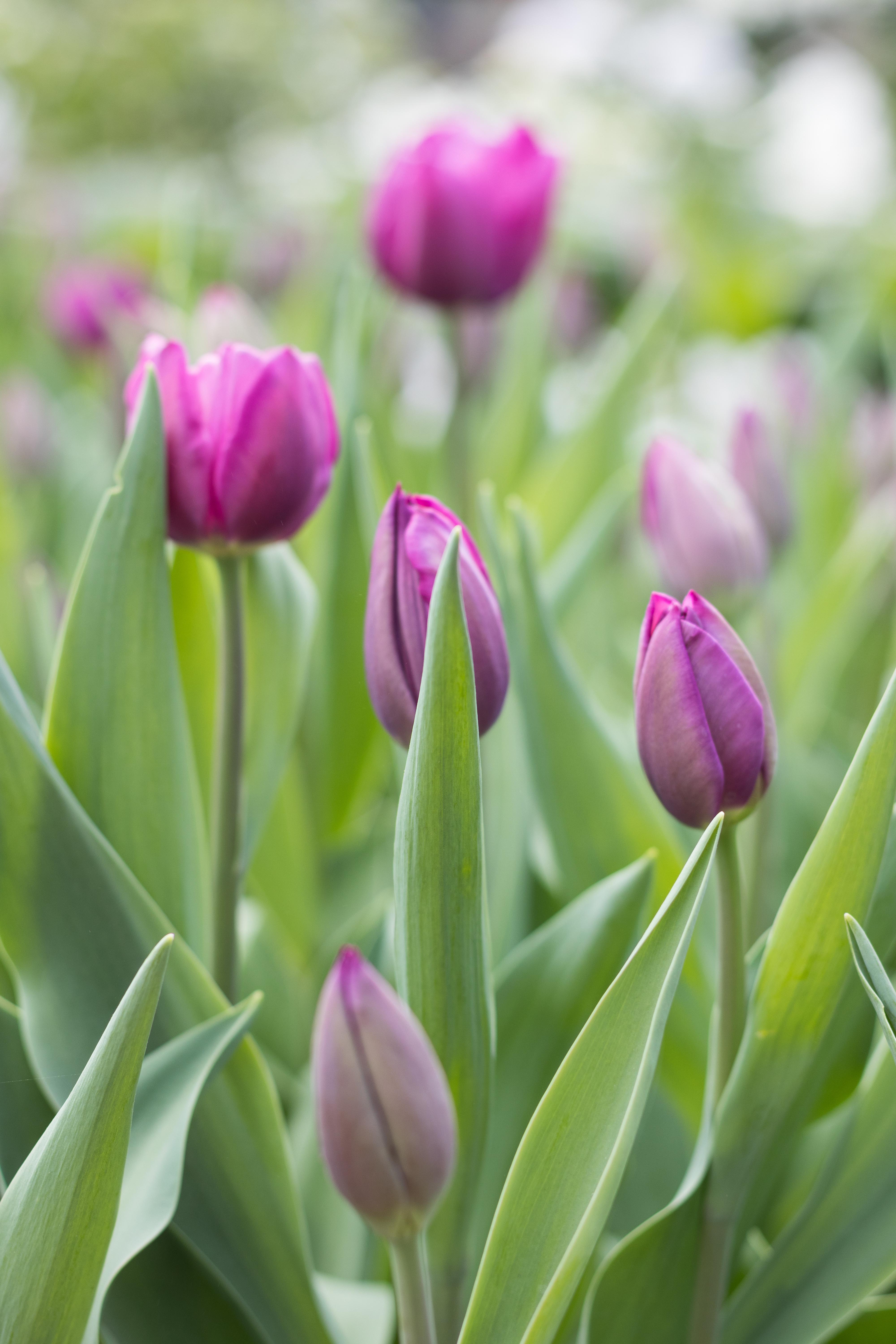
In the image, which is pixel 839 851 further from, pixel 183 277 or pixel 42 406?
pixel 42 406

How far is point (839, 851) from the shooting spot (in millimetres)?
248

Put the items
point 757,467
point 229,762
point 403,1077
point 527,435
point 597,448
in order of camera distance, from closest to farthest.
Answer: point 403,1077 < point 229,762 < point 757,467 < point 597,448 < point 527,435

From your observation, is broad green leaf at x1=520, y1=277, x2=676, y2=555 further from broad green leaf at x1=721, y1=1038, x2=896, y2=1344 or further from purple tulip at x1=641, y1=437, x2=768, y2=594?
broad green leaf at x1=721, y1=1038, x2=896, y2=1344

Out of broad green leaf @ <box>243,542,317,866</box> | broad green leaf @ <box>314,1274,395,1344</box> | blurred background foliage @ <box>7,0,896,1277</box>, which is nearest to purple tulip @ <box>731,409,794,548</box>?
blurred background foliage @ <box>7,0,896,1277</box>

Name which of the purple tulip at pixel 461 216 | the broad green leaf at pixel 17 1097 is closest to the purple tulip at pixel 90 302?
the purple tulip at pixel 461 216

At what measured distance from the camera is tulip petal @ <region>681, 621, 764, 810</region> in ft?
0.79

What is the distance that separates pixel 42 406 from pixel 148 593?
0.55 metres

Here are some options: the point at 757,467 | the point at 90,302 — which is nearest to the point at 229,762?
the point at 757,467

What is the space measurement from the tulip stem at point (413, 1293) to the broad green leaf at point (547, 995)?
88mm

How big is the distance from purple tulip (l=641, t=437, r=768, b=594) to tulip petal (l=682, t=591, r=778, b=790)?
148 millimetres

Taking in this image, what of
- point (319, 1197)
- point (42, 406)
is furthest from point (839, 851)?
point (42, 406)

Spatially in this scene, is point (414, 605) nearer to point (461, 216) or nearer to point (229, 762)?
point (229, 762)

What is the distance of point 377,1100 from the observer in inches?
8.0

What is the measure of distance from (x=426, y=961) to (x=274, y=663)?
14 centimetres
